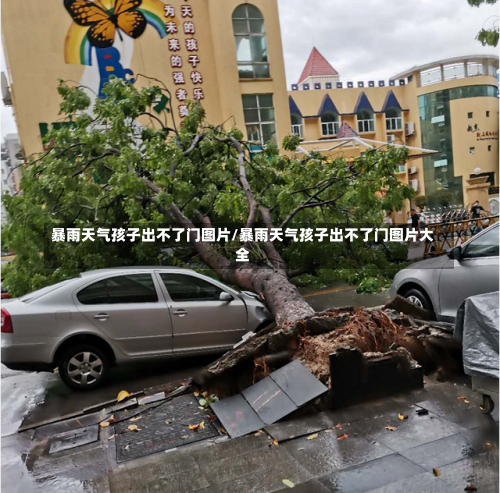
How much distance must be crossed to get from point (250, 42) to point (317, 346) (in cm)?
1976

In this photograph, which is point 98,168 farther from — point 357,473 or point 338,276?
point 357,473

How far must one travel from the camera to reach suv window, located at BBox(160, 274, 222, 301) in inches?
265

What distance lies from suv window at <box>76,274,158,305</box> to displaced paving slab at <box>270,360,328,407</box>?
222cm

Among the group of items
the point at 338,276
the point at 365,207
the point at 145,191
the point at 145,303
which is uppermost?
the point at 145,191

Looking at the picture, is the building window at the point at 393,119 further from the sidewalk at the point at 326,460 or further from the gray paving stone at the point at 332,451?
the gray paving stone at the point at 332,451

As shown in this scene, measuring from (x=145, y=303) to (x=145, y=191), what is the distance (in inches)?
146

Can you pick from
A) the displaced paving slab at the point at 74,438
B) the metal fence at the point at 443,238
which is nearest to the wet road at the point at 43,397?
the displaced paving slab at the point at 74,438

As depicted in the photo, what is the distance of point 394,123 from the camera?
47938mm

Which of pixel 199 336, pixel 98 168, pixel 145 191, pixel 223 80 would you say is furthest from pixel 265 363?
pixel 223 80

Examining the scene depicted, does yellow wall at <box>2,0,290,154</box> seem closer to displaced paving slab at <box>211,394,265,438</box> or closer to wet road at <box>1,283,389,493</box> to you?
wet road at <box>1,283,389,493</box>

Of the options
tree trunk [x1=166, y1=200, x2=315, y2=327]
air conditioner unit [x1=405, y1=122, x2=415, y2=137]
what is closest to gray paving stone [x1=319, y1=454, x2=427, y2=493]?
tree trunk [x1=166, y1=200, x2=315, y2=327]

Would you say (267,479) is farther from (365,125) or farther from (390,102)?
(390,102)

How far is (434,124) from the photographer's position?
164ft

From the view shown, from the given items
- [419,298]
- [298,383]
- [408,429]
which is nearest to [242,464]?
[298,383]
